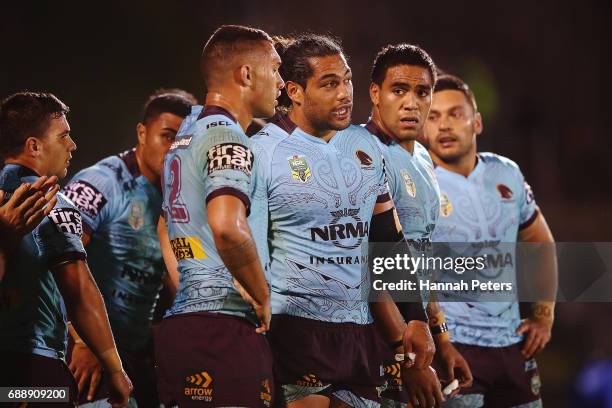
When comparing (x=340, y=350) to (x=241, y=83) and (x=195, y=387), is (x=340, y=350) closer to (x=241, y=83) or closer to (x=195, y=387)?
(x=195, y=387)

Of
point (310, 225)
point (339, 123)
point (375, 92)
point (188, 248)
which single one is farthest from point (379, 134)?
point (188, 248)

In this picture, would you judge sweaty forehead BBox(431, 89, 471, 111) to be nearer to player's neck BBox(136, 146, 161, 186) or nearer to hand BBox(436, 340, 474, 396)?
hand BBox(436, 340, 474, 396)

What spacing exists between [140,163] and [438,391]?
94.9 inches

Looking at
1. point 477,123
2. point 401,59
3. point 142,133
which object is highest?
point 477,123

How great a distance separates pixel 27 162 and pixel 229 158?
4.05 feet

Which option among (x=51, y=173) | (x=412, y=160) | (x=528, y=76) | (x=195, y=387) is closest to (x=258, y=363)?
(x=195, y=387)

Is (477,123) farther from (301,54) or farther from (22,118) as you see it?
(22,118)

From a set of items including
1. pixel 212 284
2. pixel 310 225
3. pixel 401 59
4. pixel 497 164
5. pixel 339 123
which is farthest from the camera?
pixel 497 164

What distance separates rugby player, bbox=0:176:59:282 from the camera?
4125 millimetres

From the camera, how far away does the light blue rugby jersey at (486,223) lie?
6375 mm

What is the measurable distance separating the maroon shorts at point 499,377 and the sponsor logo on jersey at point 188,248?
272 cm

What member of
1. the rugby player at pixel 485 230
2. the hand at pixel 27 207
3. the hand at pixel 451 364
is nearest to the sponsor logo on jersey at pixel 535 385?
the rugby player at pixel 485 230

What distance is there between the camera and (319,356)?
4664 millimetres

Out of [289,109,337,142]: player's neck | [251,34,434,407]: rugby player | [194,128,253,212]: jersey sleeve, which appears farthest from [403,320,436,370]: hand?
[194,128,253,212]: jersey sleeve
